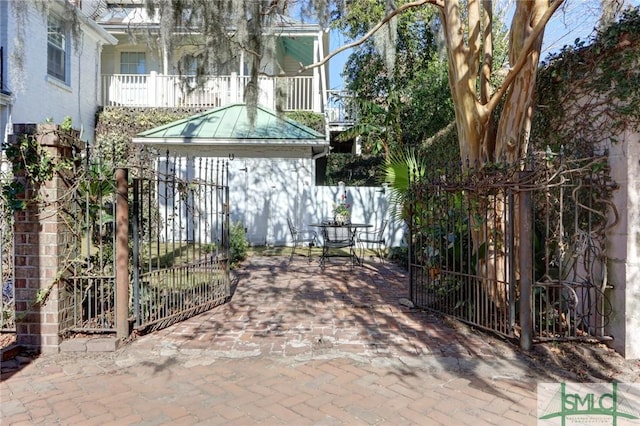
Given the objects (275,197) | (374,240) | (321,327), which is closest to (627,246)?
(321,327)

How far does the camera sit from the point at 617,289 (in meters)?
4.16

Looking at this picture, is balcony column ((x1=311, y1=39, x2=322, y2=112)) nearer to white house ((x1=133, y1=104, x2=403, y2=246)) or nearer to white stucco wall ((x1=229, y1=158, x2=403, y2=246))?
white house ((x1=133, y1=104, x2=403, y2=246))

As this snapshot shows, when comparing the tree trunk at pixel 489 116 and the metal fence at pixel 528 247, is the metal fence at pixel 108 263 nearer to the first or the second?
the metal fence at pixel 528 247

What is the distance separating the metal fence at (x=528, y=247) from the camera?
4.27 metres

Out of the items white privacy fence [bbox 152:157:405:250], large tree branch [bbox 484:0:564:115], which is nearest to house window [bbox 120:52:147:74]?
white privacy fence [bbox 152:157:405:250]

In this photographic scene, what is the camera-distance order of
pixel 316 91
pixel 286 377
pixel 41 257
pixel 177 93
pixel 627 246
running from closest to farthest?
pixel 286 377, pixel 627 246, pixel 41 257, pixel 177 93, pixel 316 91

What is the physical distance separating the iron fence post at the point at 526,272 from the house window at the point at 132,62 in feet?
51.9

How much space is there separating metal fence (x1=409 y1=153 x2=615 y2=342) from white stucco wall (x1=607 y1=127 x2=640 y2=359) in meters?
0.11

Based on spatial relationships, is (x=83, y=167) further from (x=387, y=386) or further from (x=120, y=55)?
(x=120, y=55)

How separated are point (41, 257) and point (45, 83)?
9838 millimetres

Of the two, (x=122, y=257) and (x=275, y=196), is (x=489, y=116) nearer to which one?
A: (x=122, y=257)

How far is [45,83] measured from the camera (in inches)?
467

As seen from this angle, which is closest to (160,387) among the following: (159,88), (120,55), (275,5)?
(275,5)

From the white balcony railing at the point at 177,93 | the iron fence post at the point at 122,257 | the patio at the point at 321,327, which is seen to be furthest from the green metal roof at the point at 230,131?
the iron fence post at the point at 122,257
